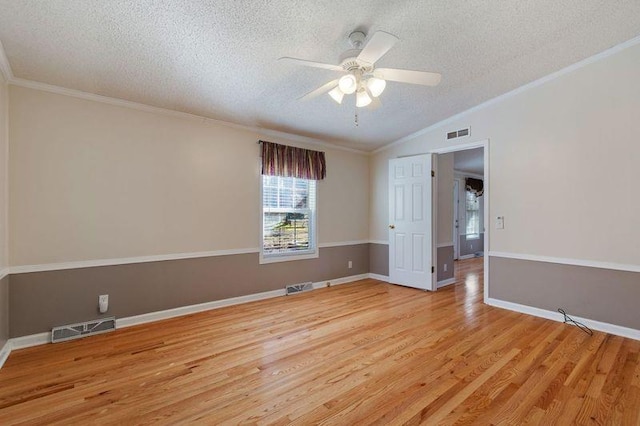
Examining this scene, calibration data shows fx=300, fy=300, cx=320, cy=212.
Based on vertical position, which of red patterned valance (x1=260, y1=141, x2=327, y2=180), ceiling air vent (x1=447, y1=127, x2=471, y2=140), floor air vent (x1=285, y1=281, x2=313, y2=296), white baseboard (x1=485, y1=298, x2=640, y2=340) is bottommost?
white baseboard (x1=485, y1=298, x2=640, y2=340)

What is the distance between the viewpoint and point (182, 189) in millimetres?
3629

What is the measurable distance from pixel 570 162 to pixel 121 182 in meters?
4.98

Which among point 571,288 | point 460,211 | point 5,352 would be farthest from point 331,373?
point 460,211

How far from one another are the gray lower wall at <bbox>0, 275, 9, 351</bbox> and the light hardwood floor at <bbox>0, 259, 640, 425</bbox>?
18cm

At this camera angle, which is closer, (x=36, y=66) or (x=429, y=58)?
(x=36, y=66)

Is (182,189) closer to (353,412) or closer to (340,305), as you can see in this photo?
(340,305)

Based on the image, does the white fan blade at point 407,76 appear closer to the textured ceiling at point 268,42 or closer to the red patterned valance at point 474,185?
the textured ceiling at point 268,42

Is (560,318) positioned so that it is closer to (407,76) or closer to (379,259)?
(379,259)

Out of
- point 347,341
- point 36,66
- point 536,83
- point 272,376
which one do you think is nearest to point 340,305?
point 347,341

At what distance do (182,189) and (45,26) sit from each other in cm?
185

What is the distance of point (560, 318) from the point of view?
11.3ft

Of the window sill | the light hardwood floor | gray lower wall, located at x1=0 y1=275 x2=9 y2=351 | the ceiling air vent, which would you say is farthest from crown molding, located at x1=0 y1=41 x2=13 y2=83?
the ceiling air vent

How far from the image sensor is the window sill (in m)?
4.32

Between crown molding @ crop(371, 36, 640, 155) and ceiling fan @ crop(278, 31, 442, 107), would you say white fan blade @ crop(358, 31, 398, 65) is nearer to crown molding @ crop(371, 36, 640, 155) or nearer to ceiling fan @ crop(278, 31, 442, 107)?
ceiling fan @ crop(278, 31, 442, 107)
